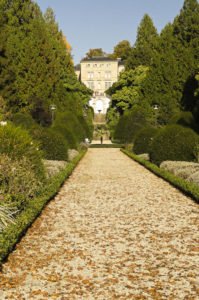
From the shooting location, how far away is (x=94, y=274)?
5.14 meters

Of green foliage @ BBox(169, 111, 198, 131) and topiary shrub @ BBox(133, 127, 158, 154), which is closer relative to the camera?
topiary shrub @ BBox(133, 127, 158, 154)

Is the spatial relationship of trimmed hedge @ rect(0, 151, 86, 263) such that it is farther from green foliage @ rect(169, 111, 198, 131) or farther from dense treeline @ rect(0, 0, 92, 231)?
green foliage @ rect(169, 111, 198, 131)

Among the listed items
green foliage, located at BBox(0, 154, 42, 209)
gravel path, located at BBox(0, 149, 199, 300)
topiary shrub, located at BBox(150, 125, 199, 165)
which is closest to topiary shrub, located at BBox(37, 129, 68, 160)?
topiary shrub, located at BBox(150, 125, 199, 165)

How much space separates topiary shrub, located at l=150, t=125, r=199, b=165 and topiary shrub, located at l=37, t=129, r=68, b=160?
13.2 ft

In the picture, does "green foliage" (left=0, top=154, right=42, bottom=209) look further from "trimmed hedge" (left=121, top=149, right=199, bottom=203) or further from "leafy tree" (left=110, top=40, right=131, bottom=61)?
"leafy tree" (left=110, top=40, right=131, bottom=61)

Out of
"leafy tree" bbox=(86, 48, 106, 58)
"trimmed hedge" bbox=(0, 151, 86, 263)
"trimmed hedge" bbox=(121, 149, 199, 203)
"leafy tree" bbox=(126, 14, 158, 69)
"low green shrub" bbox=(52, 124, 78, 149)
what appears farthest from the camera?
"leafy tree" bbox=(86, 48, 106, 58)

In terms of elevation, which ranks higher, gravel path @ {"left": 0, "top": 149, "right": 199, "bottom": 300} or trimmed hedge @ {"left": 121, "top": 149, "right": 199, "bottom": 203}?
trimmed hedge @ {"left": 121, "top": 149, "right": 199, "bottom": 203}

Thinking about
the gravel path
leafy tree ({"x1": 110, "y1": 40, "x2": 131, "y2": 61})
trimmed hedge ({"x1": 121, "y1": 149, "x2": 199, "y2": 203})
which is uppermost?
leafy tree ({"x1": 110, "y1": 40, "x2": 131, "y2": 61})

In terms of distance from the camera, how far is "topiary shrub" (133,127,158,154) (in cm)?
2452

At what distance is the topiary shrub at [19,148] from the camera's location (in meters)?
11.1

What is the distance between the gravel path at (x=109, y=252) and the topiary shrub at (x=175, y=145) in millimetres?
6914

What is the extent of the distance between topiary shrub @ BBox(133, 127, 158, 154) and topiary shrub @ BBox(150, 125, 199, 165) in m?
6.04

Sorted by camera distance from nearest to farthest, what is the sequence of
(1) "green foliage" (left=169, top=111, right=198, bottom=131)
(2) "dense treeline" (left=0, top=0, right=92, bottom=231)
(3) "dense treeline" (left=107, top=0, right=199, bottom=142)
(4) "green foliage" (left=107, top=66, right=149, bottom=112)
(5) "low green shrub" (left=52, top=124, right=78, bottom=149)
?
(5) "low green shrub" (left=52, top=124, right=78, bottom=149), (1) "green foliage" (left=169, top=111, right=198, bottom=131), (2) "dense treeline" (left=0, top=0, right=92, bottom=231), (3) "dense treeline" (left=107, top=0, right=199, bottom=142), (4) "green foliage" (left=107, top=66, right=149, bottom=112)

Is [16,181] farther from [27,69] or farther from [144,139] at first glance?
[27,69]
